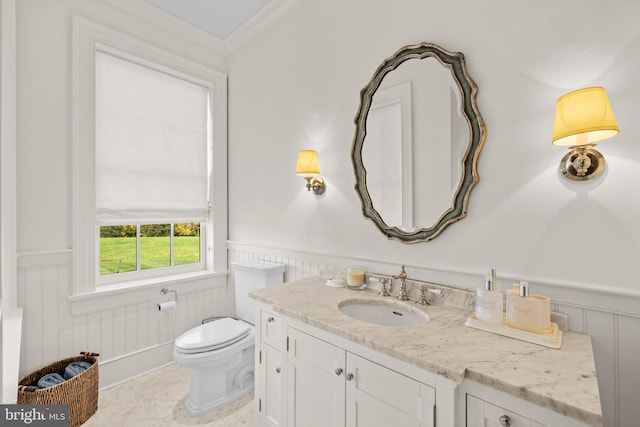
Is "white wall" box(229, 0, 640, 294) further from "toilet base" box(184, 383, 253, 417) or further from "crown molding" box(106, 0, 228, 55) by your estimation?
"toilet base" box(184, 383, 253, 417)

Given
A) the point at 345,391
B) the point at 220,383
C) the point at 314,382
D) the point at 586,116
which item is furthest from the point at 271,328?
the point at 586,116

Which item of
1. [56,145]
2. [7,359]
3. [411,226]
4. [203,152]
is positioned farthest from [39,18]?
[411,226]

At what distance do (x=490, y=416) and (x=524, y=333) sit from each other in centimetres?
35

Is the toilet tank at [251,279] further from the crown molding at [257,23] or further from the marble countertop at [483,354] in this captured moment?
the crown molding at [257,23]

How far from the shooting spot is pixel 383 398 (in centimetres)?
107

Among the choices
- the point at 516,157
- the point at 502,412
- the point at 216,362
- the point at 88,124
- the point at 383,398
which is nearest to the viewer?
the point at 502,412

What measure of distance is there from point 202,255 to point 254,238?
650mm

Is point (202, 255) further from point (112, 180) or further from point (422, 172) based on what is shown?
point (422, 172)

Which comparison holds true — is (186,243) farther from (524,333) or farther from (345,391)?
(524,333)

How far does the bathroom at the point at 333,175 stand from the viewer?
110cm

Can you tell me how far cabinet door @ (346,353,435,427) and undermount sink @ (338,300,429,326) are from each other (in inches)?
15.5

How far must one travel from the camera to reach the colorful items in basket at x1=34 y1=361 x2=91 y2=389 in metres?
1.75

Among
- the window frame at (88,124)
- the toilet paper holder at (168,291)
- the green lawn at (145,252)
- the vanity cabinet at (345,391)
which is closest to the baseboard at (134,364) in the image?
the toilet paper holder at (168,291)

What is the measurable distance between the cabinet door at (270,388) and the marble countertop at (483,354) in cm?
30
